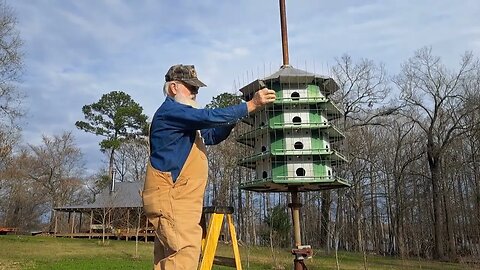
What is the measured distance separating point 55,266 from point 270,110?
11294mm

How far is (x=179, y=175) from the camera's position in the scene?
2385 mm

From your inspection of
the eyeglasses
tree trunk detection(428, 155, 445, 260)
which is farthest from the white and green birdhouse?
tree trunk detection(428, 155, 445, 260)

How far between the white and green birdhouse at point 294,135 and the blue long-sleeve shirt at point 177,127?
3.23 metres

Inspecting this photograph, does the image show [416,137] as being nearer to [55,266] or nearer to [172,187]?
[55,266]

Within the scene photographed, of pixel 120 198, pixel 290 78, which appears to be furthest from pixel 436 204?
pixel 290 78

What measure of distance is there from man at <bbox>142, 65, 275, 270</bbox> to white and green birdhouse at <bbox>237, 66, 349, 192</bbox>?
3.22m

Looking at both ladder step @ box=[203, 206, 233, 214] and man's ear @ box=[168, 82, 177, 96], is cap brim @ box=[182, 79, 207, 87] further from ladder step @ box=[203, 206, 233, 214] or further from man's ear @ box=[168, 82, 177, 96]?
ladder step @ box=[203, 206, 233, 214]

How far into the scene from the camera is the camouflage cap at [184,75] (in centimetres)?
260

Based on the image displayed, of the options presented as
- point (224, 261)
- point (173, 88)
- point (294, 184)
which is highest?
point (173, 88)

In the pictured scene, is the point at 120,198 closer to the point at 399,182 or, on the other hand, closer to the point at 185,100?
the point at 399,182

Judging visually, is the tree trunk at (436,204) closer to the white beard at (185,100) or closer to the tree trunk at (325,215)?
the tree trunk at (325,215)

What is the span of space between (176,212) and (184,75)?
31.4 inches

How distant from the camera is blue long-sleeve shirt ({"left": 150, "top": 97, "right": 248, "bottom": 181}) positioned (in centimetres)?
235

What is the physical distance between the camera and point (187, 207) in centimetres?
234
